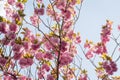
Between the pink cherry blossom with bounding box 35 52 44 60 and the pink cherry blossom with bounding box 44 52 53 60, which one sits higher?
the pink cherry blossom with bounding box 35 52 44 60

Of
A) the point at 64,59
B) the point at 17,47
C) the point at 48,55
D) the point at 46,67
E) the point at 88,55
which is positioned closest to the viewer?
the point at 17,47

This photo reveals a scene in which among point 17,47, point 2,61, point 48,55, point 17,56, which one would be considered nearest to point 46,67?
point 48,55

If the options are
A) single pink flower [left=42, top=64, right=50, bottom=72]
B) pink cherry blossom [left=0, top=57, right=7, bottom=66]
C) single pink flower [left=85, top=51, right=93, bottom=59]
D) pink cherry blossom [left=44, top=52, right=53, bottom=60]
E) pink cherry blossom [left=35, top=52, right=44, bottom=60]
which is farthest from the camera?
single pink flower [left=85, top=51, right=93, bottom=59]

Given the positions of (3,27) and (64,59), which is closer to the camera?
(3,27)

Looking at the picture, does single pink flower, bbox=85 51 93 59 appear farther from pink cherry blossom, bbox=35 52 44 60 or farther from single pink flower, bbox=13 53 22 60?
single pink flower, bbox=13 53 22 60

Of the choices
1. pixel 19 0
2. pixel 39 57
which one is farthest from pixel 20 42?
pixel 19 0

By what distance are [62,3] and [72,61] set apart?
6.10ft

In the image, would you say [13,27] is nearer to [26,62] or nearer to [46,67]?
[26,62]

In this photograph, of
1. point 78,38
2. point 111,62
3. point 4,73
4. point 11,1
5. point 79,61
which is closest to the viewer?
point 4,73

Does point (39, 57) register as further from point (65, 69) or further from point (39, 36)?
point (65, 69)

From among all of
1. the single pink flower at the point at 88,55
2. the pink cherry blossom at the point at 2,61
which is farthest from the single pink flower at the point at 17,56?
the single pink flower at the point at 88,55

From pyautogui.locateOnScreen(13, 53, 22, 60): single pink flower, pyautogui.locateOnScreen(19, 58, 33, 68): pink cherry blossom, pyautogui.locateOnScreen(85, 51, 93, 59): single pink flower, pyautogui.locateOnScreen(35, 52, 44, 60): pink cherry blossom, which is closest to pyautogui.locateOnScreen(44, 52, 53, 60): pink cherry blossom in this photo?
pyautogui.locateOnScreen(35, 52, 44, 60): pink cherry blossom

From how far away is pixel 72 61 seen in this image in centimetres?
931

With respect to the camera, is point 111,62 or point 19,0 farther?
point 19,0
